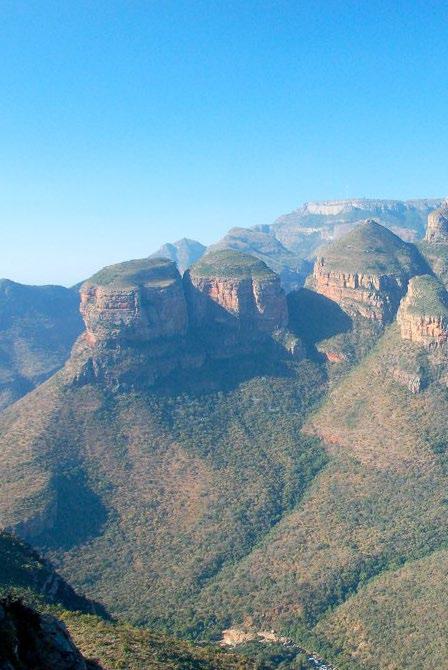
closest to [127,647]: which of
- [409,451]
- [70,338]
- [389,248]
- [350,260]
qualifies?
[409,451]

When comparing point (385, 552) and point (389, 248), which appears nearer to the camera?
point (385, 552)

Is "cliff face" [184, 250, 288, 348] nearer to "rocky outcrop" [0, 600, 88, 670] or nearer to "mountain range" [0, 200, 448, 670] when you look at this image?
"mountain range" [0, 200, 448, 670]

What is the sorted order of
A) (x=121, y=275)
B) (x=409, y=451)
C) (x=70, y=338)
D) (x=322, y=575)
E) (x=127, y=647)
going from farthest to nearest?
(x=70, y=338) → (x=121, y=275) → (x=409, y=451) → (x=322, y=575) → (x=127, y=647)

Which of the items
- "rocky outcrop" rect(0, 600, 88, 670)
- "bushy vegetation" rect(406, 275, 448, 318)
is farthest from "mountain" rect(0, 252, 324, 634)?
"rocky outcrop" rect(0, 600, 88, 670)

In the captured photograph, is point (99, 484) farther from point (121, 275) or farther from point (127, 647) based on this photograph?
point (127, 647)

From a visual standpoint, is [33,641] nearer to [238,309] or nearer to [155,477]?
[155,477]

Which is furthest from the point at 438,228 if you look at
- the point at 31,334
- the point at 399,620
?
the point at 31,334
